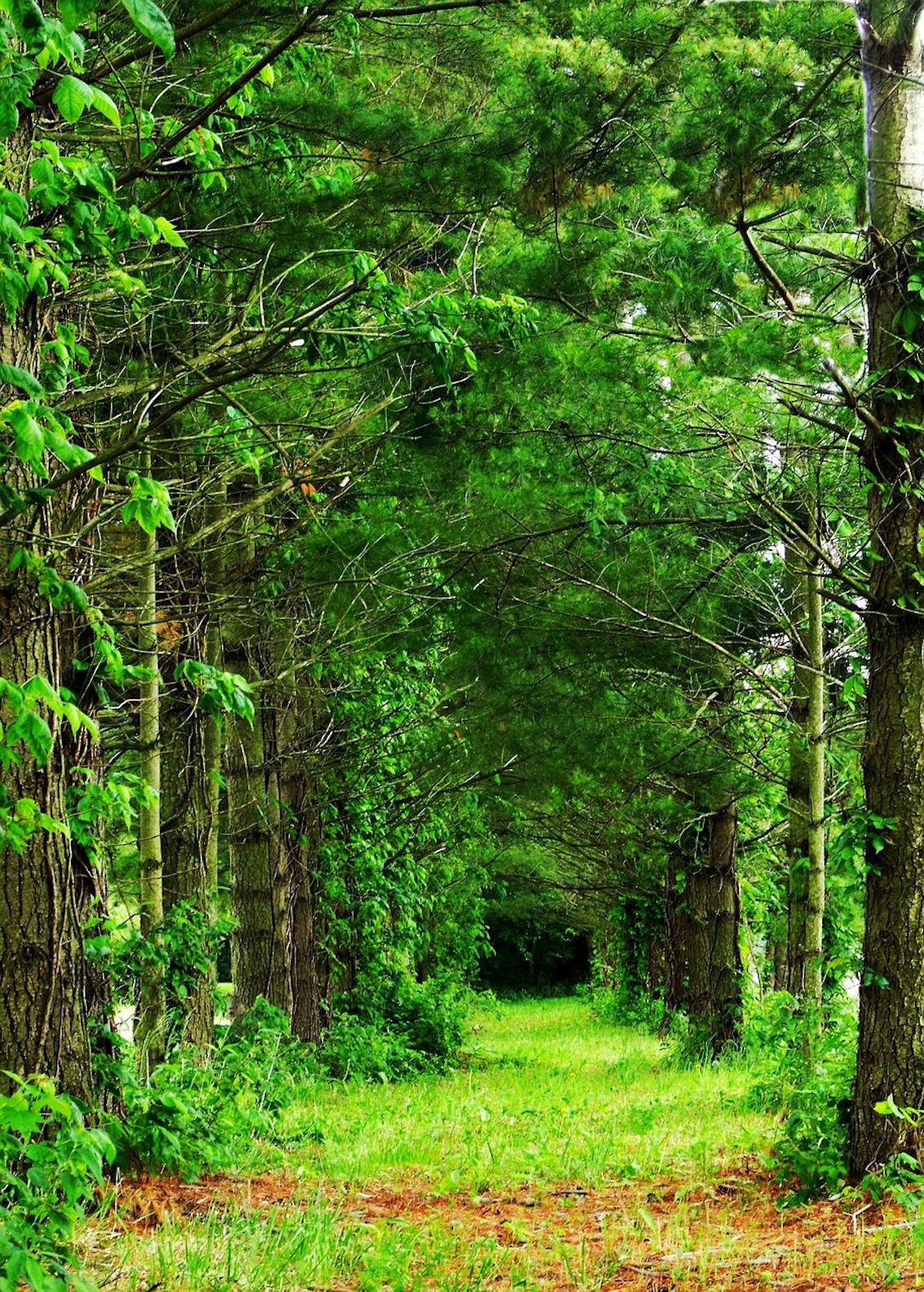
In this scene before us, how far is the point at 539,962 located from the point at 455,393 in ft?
140

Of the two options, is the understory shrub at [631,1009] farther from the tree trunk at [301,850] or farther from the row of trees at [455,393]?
the row of trees at [455,393]

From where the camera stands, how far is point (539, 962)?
46281 millimetres

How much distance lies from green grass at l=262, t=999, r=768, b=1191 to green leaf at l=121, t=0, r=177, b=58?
239 inches

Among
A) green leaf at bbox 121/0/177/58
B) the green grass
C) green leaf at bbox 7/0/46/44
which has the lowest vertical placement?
the green grass

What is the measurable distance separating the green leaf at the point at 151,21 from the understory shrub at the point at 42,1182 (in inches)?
101

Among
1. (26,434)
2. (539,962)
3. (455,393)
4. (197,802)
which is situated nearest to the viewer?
(26,434)

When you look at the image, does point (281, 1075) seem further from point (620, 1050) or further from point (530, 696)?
point (620, 1050)

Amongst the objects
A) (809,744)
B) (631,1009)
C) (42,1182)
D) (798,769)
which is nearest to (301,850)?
(798,769)

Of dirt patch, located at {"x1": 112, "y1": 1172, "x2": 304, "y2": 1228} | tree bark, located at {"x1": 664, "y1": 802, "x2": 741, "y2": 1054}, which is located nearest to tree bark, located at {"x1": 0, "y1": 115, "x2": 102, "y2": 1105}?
dirt patch, located at {"x1": 112, "y1": 1172, "x2": 304, "y2": 1228}

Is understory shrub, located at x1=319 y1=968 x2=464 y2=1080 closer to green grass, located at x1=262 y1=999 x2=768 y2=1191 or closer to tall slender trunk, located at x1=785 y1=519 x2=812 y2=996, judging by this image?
green grass, located at x1=262 y1=999 x2=768 y2=1191

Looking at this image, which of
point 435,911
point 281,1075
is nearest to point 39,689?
point 281,1075

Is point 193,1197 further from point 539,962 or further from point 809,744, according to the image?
point 539,962

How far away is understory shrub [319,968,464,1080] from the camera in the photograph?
14.0 m

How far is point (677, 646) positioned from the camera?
9.89 metres
